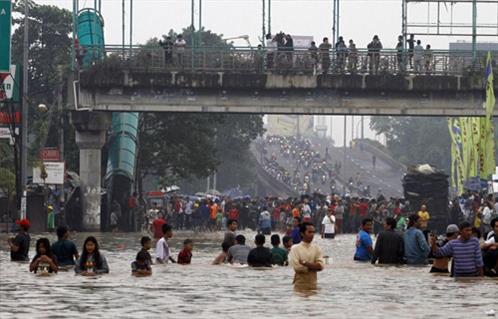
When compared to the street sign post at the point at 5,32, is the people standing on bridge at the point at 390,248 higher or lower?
lower

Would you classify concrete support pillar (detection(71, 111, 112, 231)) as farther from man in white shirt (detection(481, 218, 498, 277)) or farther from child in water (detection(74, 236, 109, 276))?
man in white shirt (detection(481, 218, 498, 277))

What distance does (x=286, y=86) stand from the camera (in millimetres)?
58875

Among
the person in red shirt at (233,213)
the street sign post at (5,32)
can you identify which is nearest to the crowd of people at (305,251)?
the street sign post at (5,32)

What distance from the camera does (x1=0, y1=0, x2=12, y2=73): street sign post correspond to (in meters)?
52.4

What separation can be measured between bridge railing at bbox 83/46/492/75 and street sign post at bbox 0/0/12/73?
7605 millimetres

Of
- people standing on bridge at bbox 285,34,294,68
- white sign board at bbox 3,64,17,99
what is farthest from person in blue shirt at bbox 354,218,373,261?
white sign board at bbox 3,64,17,99

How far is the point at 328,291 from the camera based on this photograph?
24.6m

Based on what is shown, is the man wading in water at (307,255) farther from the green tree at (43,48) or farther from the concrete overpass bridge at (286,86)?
the green tree at (43,48)

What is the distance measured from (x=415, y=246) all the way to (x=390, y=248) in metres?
0.51

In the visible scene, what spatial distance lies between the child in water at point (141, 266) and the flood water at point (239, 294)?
0.24 metres

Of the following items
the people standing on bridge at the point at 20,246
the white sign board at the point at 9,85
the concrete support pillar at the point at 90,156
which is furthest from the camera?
the concrete support pillar at the point at 90,156

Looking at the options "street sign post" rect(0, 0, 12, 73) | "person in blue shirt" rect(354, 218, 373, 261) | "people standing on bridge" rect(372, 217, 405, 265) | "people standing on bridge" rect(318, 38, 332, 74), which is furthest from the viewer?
"people standing on bridge" rect(318, 38, 332, 74)

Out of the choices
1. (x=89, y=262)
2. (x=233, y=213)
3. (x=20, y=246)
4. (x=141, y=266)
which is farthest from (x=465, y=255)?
(x=233, y=213)

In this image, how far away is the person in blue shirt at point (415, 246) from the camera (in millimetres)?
30953
